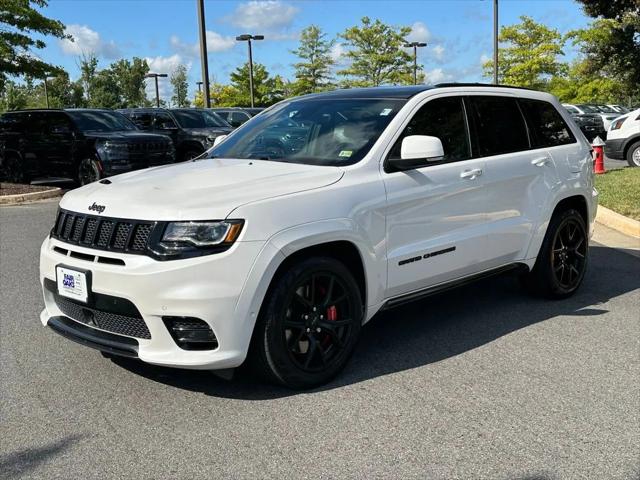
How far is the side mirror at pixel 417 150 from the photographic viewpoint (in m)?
4.17

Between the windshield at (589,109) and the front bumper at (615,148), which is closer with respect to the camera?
the front bumper at (615,148)

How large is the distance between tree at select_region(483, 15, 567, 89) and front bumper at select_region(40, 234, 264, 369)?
48.1 metres

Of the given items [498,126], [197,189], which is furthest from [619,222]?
[197,189]

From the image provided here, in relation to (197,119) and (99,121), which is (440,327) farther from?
(197,119)

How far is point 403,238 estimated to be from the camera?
427 cm

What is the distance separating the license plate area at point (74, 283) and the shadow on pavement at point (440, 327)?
0.67 m

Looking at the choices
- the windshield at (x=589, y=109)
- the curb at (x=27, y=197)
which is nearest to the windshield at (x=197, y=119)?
the curb at (x=27, y=197)

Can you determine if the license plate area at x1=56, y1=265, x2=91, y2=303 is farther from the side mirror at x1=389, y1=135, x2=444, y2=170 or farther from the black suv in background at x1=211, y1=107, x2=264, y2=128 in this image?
the black suv in background at x1=211, y1=107, x2=264, y2=128

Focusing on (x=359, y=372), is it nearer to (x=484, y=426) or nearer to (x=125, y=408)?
(x=484, y=426)

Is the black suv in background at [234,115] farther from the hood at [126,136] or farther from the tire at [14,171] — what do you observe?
the tire at [14,171]

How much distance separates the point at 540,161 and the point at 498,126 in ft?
1.59

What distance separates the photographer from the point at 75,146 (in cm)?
1365

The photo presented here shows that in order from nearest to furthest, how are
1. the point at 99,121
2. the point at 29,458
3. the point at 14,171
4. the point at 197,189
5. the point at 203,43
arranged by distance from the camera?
the point at 29,458, the point at 197,189, the point at 99,121, the point at 14,171, the point at 203,43

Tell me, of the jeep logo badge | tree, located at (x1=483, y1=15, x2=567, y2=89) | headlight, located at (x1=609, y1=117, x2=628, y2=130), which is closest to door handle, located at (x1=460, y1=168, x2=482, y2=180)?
the jeep logo badge
